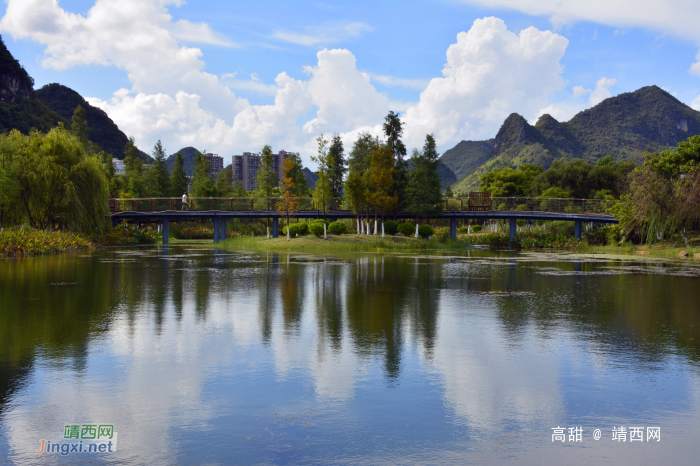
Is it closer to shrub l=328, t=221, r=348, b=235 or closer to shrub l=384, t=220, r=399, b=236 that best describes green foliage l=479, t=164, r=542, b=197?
shrub l=384, t=220, r=399, b=236

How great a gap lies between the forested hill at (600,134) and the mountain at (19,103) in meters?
123

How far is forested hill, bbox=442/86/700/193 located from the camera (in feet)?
565

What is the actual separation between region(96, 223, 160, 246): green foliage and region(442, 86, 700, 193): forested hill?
119 meters

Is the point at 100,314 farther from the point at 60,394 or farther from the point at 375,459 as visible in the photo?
the point at 375,459

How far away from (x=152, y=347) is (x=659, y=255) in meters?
40.9

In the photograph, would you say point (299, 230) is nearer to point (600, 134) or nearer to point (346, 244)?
point (346, 244)

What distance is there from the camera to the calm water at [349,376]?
5848 mm

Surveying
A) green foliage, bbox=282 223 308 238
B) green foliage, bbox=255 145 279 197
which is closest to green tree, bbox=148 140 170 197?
green foliage, bbox=255 145 279 197

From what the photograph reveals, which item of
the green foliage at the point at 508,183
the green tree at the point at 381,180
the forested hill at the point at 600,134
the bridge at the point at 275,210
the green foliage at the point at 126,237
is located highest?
the forested hill at the point at 600,134

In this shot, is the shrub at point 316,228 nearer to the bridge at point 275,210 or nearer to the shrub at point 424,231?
the bridge at point 275,210

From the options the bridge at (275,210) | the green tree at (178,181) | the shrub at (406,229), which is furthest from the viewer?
the green tree at (178,181)

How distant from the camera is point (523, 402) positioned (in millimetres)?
7203

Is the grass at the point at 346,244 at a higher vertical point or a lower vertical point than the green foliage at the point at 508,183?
lower

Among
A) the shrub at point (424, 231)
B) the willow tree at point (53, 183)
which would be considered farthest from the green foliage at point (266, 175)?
the willow tree at point (53, 183)
